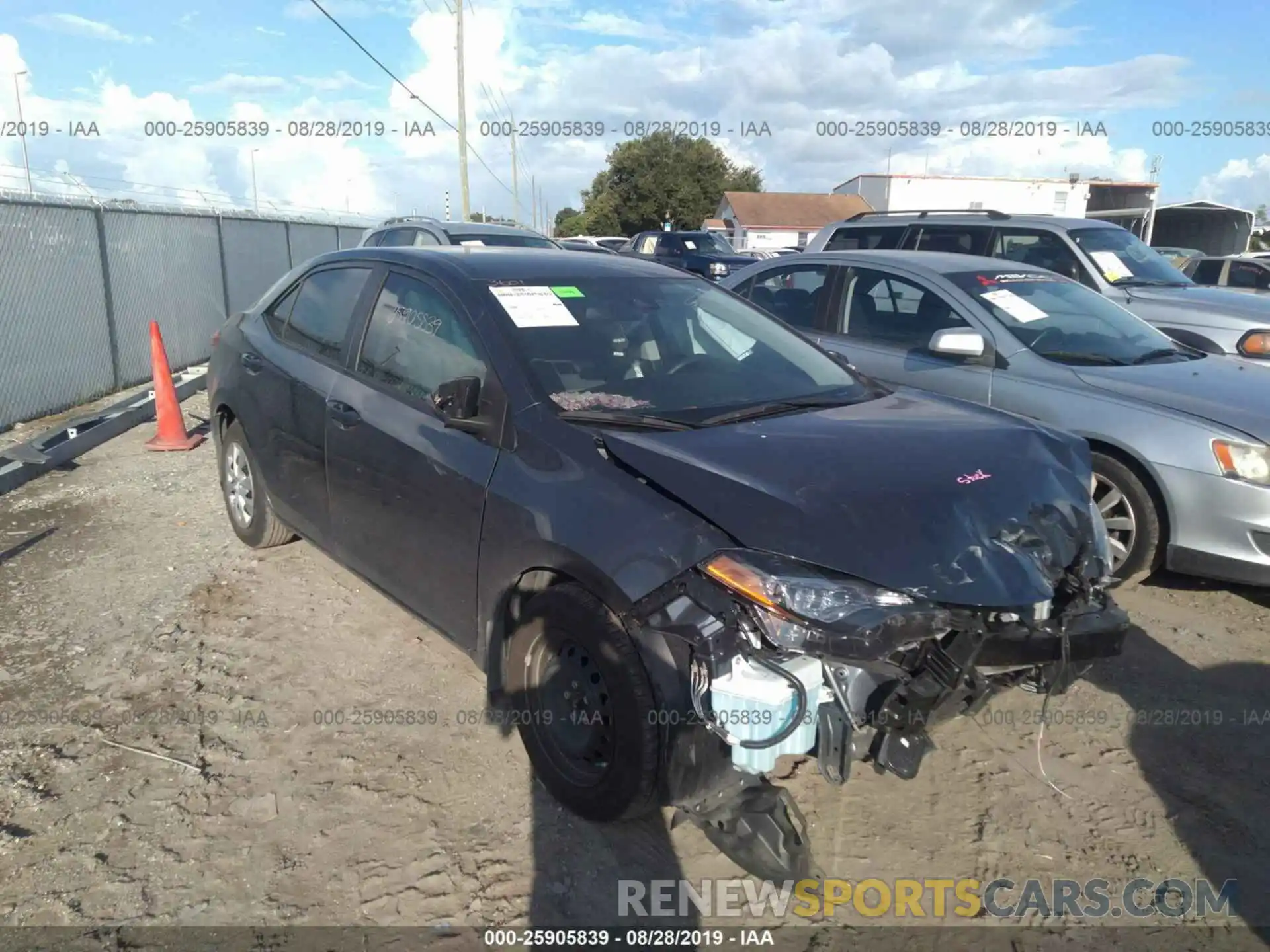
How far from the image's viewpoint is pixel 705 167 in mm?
68688

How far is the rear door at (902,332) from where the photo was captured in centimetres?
544

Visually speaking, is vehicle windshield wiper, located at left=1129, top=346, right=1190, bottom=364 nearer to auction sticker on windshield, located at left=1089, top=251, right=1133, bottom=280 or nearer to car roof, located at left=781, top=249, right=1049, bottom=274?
car roof, located at left=781, top=249, right=1049, bottom=274

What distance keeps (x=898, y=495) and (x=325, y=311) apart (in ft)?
9.77

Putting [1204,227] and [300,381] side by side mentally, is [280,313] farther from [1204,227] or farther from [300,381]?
[1204,227]

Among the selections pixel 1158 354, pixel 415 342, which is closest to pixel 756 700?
pixel 415 342

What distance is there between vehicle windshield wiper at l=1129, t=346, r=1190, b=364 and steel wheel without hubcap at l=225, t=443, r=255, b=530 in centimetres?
504

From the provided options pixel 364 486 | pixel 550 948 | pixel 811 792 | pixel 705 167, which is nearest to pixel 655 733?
pixel 550 948

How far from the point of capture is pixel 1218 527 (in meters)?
4.39

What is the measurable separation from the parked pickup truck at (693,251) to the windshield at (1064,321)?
545 inches

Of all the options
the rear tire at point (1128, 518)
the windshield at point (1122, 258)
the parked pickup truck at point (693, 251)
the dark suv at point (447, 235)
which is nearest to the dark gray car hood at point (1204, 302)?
the windshield at point (1122, 258)

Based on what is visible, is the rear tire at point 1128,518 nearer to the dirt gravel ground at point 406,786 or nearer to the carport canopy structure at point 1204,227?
the dirt gravel ground at point 406,786

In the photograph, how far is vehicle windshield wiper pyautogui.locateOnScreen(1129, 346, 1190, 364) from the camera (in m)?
5.38

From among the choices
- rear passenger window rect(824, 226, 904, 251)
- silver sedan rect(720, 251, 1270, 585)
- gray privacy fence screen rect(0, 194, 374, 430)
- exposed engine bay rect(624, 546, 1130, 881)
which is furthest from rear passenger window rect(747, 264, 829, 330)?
gray privacy fence screen rect(0, 194, 374, 430)

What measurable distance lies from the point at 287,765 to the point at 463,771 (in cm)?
64
